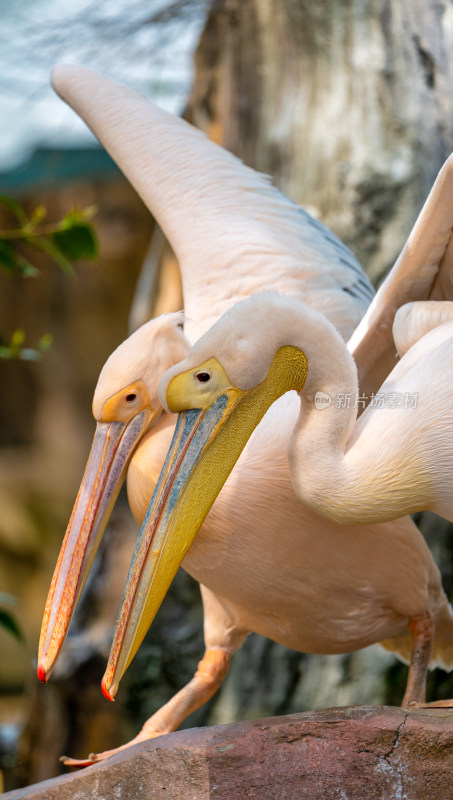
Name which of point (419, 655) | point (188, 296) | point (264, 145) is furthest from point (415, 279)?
point (264, 145)

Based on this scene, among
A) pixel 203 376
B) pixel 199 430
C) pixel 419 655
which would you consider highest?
pixel 203 376

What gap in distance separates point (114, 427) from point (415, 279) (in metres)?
0.86

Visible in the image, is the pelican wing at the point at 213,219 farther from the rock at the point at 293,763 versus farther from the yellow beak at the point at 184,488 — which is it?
the rock at the point at 293,763

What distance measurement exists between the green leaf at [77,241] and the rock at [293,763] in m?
1.41

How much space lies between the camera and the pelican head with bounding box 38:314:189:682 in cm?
241

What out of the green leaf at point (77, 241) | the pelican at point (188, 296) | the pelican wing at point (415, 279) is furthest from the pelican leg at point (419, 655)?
the green leaf at point (77, 241)

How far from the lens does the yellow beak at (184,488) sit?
2102 millimetres

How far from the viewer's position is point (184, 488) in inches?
84.7

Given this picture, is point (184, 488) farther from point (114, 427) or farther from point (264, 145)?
point (264, 145)

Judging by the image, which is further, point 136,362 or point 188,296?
point 188,296

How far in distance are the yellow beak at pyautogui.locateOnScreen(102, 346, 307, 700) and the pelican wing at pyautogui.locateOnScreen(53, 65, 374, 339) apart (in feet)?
2.71

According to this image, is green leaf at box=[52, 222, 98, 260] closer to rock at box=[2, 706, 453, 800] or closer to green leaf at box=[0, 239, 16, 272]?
green leaf at box=[0, 239, 16, 272]

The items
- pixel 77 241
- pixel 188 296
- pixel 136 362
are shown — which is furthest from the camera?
pixel 188 296

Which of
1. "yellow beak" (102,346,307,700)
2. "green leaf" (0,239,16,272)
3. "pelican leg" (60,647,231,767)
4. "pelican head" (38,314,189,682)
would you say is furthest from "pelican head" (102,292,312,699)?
"green leaf" (0,239,16,272)
